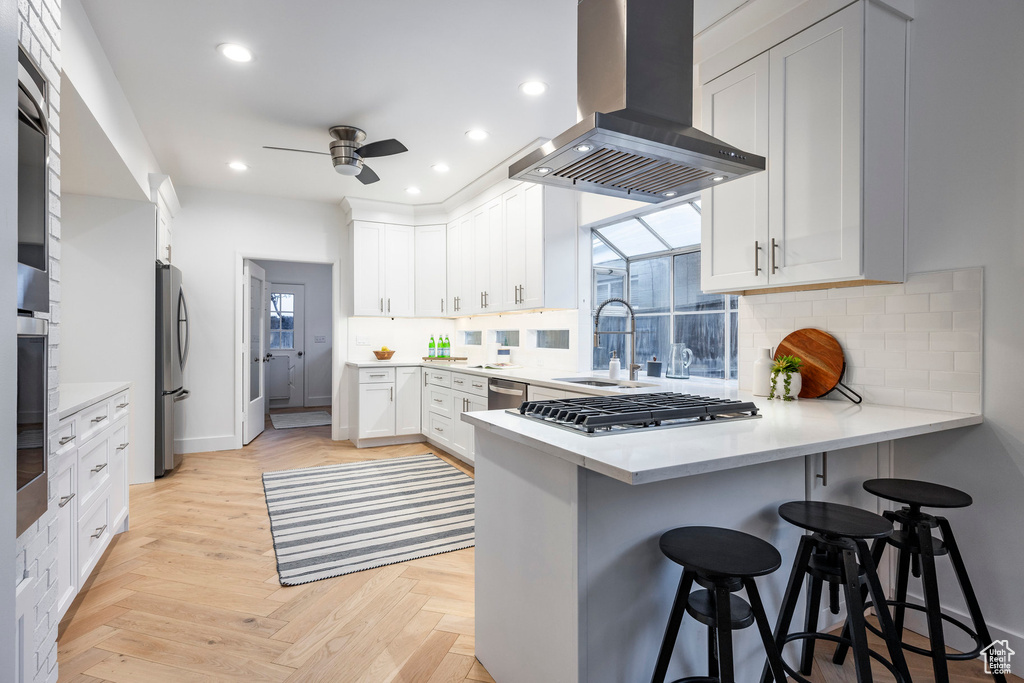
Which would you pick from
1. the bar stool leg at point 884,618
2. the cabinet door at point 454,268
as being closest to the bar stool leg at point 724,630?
the bar stool leg at point 884,618

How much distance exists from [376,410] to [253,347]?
73.2 inches

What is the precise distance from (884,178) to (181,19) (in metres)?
3.22

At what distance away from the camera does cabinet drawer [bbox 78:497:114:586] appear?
2.28 m

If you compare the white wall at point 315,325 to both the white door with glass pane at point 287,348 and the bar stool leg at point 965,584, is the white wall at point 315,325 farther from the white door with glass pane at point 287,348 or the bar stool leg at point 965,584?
the bar stool leg at point 965,584

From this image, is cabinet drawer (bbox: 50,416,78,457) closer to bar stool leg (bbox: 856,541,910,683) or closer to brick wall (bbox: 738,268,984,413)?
bar stool leg (bbox: 856,541,910,683)

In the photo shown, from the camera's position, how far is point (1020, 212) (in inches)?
72.5

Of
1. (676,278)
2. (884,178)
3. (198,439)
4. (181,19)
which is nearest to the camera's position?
(884,178)

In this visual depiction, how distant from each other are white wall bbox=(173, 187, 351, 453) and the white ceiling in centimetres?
96

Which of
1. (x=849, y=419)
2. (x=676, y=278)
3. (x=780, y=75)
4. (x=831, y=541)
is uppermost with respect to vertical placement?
(x=780, y=75)

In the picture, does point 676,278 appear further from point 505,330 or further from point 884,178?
point 505,330

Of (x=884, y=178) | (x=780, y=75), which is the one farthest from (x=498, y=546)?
(x=780, y=75)

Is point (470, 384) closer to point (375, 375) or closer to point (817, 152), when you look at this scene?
point (375, 375)

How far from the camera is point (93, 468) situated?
2.46 metres

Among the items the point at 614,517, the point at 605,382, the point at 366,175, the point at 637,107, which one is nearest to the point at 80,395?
the point at 366,175
